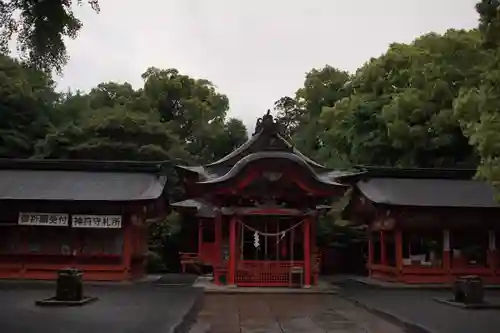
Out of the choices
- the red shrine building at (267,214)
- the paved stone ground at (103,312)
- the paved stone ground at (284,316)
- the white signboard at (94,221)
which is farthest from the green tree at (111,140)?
the paved stone ground at (284,316)

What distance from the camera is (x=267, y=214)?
81.1 ft

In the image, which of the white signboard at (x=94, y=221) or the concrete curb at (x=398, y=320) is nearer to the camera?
the concrete curb at (x=398, y=320)

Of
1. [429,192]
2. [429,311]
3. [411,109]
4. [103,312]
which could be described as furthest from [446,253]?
[103,312]

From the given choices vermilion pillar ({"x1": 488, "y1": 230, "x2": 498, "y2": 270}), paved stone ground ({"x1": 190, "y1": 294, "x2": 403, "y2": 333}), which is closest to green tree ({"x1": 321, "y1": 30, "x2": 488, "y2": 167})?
vermilion pillar ({"x1": 488, "y1": 230, "x2": 498, "y2": 270})

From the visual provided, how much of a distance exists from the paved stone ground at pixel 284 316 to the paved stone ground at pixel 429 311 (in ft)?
1.98

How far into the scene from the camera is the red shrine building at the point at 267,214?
960 inches

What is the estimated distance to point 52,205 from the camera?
80.5 feet

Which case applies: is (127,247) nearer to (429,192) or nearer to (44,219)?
(44,219)

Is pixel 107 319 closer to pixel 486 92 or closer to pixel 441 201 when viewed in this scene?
pixel 486 92

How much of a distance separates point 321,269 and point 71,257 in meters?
14.8

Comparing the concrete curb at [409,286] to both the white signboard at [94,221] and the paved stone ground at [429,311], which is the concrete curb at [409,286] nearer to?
the paved stone ground at [429,311]

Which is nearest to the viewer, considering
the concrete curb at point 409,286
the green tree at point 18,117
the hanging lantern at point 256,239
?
the concrete curb at point 409,286

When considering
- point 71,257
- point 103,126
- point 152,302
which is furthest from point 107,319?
point 103,126

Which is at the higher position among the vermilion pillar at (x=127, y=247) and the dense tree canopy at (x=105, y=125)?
the dense tree canopy at (x=105, y=125)
